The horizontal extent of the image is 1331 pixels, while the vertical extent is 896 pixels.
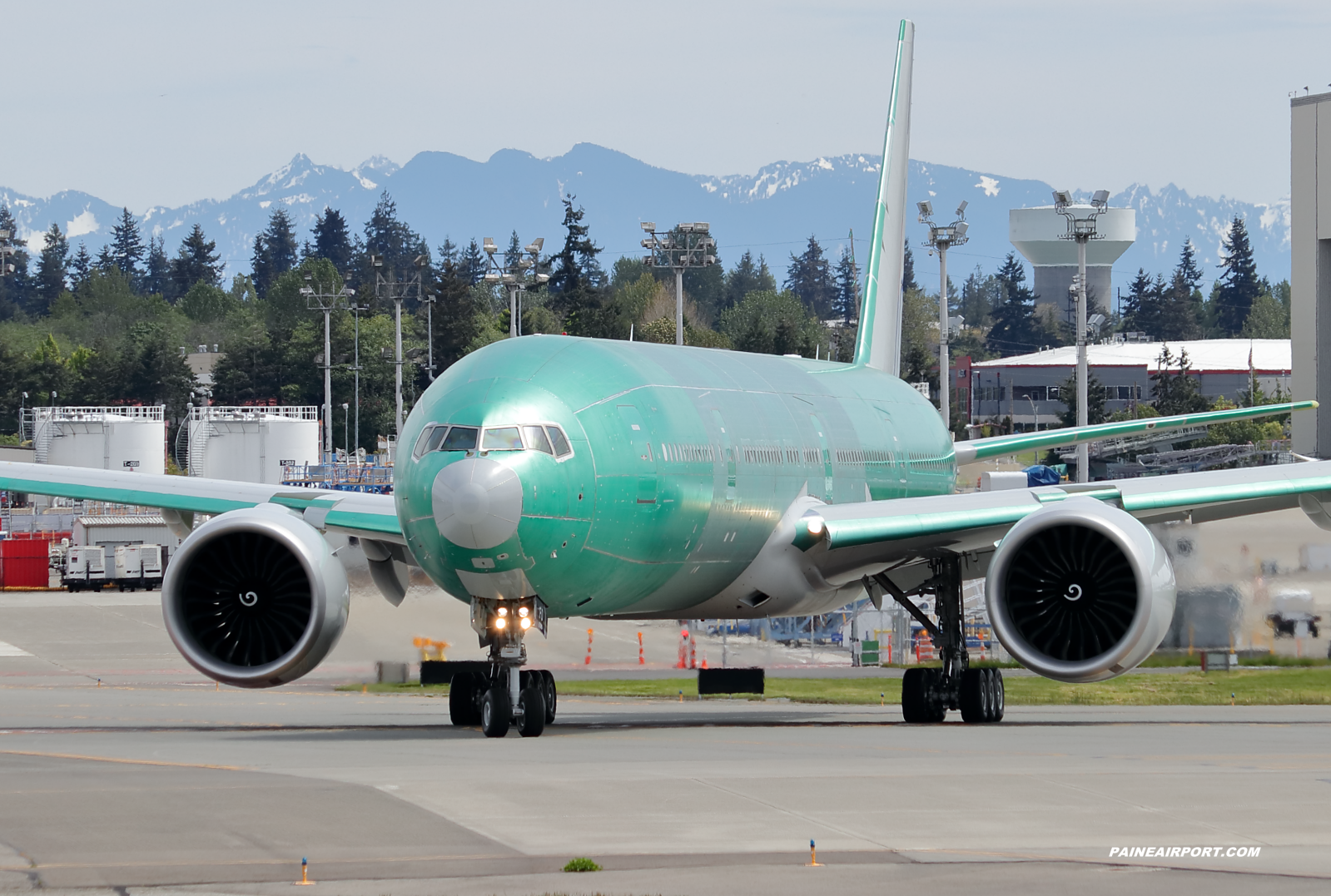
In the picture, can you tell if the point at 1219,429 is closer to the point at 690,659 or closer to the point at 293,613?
the point at 690,659

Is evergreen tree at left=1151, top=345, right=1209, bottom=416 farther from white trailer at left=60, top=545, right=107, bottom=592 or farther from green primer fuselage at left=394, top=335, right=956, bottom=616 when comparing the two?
green primer fuselage at left=394, top=335, right=956, bottom=616

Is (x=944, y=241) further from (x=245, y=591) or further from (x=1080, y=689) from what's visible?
(x=245, y=591)

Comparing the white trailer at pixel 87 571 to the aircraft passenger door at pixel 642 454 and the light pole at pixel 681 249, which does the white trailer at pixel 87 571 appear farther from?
the aircraft passenger door at pixel 642 454

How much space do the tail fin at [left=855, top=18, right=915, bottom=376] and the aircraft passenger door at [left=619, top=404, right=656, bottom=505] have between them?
12.3m

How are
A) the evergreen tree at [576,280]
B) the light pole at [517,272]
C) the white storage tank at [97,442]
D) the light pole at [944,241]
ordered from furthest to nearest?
the evergreen tree at [576,280] → the white storage tank at [97,442] → the light pole at [944,241] → the light pole at [517,272]

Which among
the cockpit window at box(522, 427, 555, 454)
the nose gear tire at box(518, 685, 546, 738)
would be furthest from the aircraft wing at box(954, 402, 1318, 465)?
the cockpit window at box(522, 427, 555, 454)

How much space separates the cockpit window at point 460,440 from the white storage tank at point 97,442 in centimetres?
8034

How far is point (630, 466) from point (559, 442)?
4.08 ft

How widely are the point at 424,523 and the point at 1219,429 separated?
351 feet

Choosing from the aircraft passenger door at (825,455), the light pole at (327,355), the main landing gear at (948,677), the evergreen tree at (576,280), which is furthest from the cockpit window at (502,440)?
the evergreen tree at (576,280)

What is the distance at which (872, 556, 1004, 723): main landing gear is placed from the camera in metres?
25.1

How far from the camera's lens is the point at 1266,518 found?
35.4 meters

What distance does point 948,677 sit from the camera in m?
25.4

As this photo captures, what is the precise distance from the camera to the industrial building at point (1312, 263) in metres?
72.1
